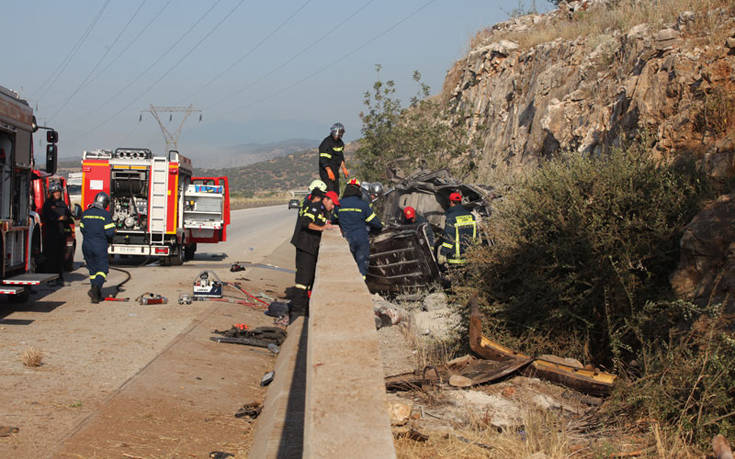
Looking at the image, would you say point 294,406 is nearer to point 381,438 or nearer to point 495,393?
point 495,393

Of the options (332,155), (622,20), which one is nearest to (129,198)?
(332,155)

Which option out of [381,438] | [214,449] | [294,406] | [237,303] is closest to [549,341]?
[294,406]

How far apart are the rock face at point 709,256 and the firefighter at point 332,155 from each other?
277 inches

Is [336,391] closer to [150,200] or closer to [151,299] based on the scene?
[151,299]

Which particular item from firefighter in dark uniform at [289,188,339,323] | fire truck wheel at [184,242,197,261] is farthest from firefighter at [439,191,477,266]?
fire truck wheel at [184,242,197,261]

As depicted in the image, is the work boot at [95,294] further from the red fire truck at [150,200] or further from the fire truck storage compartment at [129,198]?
the fire truck storage compartment at [129,198]

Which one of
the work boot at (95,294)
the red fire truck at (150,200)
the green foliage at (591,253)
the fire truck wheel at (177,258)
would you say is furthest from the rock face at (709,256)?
the fire truck wheel at (177,258)

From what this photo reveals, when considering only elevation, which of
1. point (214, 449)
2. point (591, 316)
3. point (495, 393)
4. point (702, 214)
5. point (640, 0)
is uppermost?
point (640, 0)

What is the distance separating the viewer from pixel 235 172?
182m

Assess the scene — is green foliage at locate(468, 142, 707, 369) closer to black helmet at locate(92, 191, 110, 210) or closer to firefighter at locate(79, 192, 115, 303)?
firefighter at locate(79, 192, 115, 303)

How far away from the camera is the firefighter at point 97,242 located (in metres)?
11.3

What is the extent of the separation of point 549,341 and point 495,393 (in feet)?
4.53

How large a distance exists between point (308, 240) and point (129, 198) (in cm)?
965

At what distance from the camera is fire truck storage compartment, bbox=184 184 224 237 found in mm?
17953
